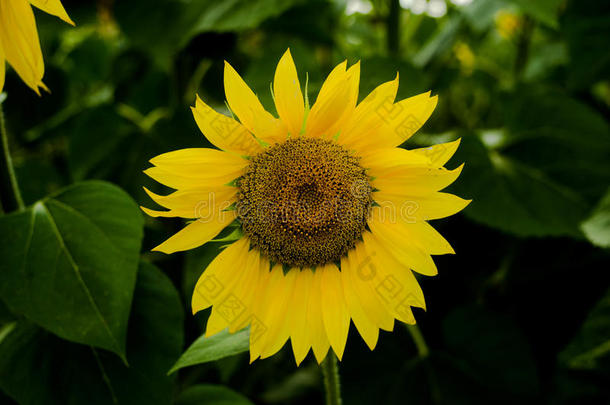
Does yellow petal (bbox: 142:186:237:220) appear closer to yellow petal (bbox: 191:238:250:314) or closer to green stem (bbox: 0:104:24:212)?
yellow petal (bbox: 191:238:250:314)

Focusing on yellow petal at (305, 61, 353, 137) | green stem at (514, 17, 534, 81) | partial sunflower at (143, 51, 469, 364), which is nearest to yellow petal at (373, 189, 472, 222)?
partial sunflower at (143, 51, 469, 364)

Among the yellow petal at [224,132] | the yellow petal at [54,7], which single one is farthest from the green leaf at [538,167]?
the yellow petal at [54,7]

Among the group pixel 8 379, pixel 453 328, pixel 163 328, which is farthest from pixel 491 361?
pixel 8 379

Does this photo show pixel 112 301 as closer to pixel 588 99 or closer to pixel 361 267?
pixel 361 267

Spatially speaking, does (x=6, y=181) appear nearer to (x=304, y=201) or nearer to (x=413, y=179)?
(x=304, y=201)

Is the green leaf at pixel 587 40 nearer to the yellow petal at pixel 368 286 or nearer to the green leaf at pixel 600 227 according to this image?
the green leaf at pixel 600 227

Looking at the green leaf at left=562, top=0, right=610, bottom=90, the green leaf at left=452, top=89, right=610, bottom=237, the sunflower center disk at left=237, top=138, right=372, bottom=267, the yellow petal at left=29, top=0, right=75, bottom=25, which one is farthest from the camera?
the green leaf at left=562, top=0, right=610, bottom=90
